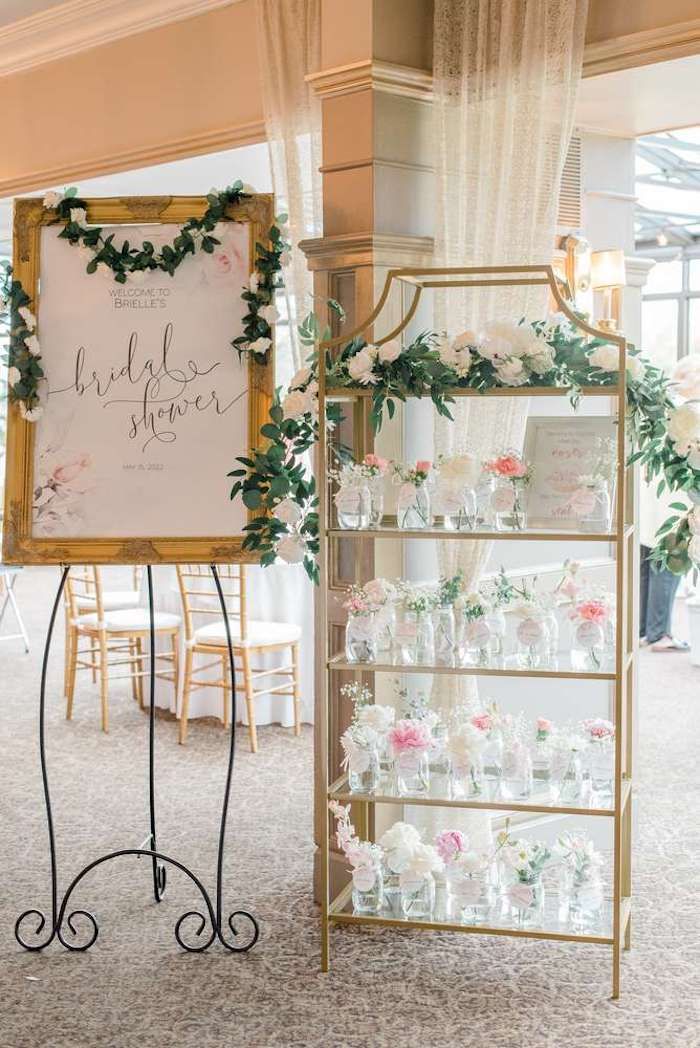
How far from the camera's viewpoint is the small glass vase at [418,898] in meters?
3.52

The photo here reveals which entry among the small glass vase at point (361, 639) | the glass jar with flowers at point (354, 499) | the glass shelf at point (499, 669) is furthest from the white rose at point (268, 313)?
the glass shelf at point (499, 669)

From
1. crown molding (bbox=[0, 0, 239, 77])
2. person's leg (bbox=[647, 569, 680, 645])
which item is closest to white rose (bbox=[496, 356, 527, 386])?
crown molding (bbox=[0, 0, 239, 77])

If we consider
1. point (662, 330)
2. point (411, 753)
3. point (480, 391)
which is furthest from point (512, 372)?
point (662, 330)

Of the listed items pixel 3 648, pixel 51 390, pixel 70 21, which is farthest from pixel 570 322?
pixel 3 648

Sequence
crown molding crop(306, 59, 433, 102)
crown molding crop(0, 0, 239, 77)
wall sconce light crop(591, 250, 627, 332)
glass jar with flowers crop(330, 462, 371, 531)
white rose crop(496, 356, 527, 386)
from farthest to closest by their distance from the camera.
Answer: crown molding crop(0, 0, 239, 77)
wall sconce light crop(591, 250, 627, 332)
crown molding crop(306, 59, 433, 102)
glass jar with flowers crop(330, 462, 371, 531)
white rose crop(496, 356, 527, 386)

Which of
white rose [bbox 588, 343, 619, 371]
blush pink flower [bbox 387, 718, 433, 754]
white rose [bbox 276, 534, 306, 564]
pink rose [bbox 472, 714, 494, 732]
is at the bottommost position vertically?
blush pink flower [bbox 387, 718, 433, 754]

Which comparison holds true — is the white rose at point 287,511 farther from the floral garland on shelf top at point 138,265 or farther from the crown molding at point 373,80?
the crown molding at point 373,80

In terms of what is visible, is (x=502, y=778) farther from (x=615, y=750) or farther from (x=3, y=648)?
(x=3, y=648)

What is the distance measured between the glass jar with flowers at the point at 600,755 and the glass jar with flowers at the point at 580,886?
18 cm

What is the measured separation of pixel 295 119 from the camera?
405 cm

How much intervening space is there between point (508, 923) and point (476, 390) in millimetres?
1520

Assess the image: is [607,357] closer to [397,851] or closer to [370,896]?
[397,851]

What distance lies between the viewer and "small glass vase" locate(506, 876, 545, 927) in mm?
3414

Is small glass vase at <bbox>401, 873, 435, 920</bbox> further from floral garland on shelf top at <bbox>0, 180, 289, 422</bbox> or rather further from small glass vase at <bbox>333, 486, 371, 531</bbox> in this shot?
floral garland on shelf top at <bbox>0, 180, 289, 422</bbox>
